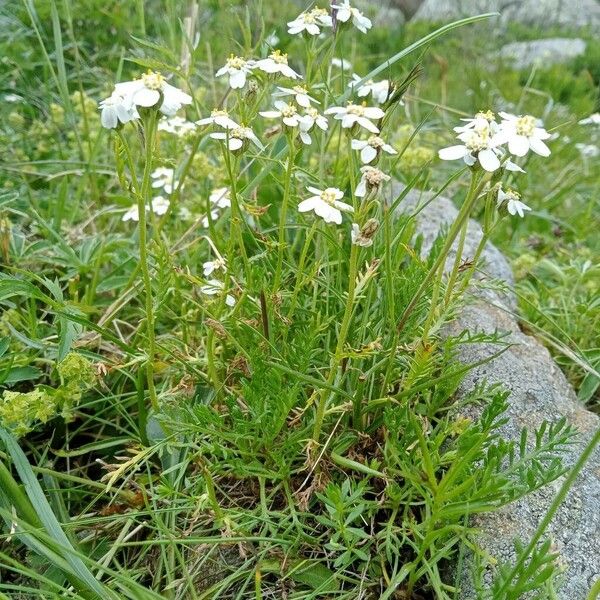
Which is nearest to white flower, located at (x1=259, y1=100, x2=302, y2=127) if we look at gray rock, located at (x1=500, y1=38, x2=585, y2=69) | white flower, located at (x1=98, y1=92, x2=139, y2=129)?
white flower, located at (x1=98, y1=92, x2=139, y2=129)

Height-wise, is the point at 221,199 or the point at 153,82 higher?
the point at 153,82

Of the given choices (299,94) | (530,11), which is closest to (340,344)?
(299,94)

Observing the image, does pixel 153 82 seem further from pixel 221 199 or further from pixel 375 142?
pixel 221 199

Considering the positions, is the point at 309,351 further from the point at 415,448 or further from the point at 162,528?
the point at 162,528

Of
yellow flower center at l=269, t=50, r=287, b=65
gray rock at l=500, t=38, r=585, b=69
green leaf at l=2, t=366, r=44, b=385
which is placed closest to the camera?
yellow flower center at l=269, t=50, r=287, b=65

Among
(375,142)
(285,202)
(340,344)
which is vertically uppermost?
(375,142)

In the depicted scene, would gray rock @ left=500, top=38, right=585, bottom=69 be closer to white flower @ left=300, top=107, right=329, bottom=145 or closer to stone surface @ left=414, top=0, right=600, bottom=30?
stone surface @ left=414, top=0, right=600, bottom=30

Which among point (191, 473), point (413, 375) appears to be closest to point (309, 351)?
point (413, 375)
